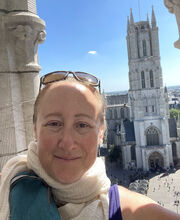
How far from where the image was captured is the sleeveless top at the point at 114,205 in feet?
3.55

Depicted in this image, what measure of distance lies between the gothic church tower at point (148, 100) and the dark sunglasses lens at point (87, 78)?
87.1 ft

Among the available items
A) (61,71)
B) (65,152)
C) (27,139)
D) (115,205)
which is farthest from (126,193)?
(27,139)

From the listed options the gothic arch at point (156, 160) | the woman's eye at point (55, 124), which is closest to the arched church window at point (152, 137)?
the gothic arch at point (156, 160)

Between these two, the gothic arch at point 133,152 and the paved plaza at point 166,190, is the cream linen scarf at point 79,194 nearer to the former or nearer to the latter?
the paved plaza at point 166,190

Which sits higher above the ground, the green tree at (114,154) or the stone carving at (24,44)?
the stone carving at (24,44)

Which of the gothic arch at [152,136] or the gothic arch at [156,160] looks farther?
the gothic arch at [152,136]

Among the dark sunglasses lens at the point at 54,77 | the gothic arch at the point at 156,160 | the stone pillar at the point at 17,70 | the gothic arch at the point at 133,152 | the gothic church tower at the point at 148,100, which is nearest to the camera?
the dark sunglasses lens at the point at 54,77

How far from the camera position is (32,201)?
100 cm

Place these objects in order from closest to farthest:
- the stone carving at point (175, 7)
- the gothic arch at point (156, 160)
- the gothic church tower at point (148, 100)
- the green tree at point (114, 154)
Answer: the stone carving at point (175, 7)
the gothic church tower at point (148, 100)
the gothic arch at point (156, 160)
the green tree at point (114, 154)

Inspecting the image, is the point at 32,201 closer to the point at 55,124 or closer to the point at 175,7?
the point at 55,124

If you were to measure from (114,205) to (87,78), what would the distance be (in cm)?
73

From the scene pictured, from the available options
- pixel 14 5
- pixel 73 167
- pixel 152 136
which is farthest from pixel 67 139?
pixel 152 136

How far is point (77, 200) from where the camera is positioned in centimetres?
110

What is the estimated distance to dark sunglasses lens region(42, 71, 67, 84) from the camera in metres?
1.30
